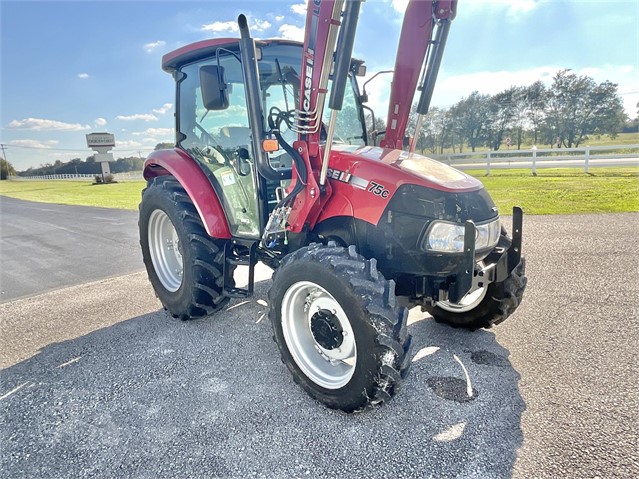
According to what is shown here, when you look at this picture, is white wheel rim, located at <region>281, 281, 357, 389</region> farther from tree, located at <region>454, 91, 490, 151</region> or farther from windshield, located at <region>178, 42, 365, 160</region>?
tree, located at <region>454, 91, 490, 151</region>

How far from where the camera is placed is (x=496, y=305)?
3021 millimetres

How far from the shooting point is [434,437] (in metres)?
2.09

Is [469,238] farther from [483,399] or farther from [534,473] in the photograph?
[534,473]


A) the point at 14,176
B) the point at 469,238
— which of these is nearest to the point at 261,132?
the point at 469,238

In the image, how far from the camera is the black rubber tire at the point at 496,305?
2.92 m

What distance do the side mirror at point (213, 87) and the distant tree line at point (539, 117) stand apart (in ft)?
83.1

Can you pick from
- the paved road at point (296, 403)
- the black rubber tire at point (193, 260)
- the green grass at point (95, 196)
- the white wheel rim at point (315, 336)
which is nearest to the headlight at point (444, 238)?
the white wheel rim at point (315, 336)

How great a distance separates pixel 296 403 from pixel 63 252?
261 inches

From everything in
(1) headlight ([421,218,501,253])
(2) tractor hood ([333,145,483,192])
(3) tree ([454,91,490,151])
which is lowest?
(1) headlight ([421,218,501,253])

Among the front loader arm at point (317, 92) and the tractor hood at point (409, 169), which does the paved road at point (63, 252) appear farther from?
the tractor hood at point (409, 169)

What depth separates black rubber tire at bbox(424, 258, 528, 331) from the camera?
2920 millimetres

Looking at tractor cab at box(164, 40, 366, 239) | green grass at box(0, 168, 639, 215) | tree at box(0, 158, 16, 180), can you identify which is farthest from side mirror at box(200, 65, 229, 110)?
tree at box(0, 158, 16, 180)

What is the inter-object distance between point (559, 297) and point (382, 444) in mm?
2773

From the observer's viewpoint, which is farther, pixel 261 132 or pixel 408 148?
pixel 408 148
